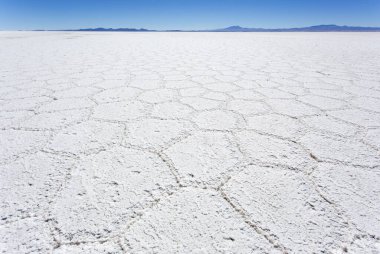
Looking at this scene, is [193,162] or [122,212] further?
[193,162]

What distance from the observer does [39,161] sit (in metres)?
0.90

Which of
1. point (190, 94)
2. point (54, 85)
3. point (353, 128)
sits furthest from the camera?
point (54, 85)

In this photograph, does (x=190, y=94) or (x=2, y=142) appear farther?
(x=190, y=94)

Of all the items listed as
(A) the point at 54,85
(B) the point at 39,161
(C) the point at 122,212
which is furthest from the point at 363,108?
(A) the point at 54,85

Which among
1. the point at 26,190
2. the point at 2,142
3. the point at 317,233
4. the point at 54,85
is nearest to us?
the point at 317,233

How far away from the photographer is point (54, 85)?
2070 mm

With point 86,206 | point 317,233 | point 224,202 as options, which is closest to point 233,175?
point 224,202

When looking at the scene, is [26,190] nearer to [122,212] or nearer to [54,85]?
[122,212]

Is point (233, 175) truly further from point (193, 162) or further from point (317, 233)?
point (317, 233)

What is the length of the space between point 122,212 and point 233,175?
41 cm

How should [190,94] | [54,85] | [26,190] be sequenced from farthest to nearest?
[54,85] < [190,94] < [26,190]

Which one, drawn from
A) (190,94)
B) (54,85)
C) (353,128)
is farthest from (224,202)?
(54,85)

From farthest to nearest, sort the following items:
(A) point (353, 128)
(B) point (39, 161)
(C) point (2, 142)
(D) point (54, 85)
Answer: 1. (D) point (54, 85)
2. (A) point (353, 128)
3. (C) point (2, 142)
4. (B) point (39, 161)

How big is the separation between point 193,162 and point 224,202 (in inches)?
9.5
